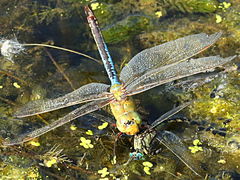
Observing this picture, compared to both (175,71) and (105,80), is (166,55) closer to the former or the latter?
(175,71)

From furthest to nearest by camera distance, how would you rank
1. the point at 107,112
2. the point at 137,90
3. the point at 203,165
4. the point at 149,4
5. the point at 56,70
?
1. the point at 149,4
2. the point at 56,70
3. the point at 107,112
4. the point at 137,90
5. the point at 203,165

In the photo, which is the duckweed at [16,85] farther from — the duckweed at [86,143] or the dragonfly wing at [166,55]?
the dragonfly wing at [166,55]

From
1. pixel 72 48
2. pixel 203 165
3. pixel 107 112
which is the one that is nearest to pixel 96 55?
pixel 72 48

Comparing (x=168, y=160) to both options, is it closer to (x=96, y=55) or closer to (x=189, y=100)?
(x=189, y=100)

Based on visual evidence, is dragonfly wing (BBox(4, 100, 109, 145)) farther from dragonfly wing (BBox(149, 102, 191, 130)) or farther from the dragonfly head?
dragonfly wing (BBox(149, 102, 191, 130))

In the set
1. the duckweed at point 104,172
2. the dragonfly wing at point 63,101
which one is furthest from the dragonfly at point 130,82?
the duckweed at point 104,172

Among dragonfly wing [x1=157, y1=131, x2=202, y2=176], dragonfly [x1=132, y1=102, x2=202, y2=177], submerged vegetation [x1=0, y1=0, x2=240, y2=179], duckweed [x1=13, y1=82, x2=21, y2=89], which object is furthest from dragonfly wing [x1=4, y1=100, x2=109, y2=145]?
duckweed [x1=13, y1=82, x2=21, y2=89]

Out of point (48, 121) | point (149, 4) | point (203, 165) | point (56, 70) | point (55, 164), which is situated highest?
point (149, 4)

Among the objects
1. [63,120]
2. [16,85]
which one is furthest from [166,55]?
[16,85]
